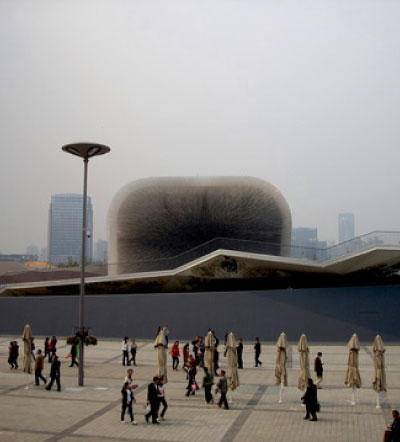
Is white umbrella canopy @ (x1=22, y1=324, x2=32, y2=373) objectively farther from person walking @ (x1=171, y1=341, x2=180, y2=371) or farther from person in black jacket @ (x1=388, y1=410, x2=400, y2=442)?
person in black jacket @ (x1=388, y1=410, x2=400, y2=442)

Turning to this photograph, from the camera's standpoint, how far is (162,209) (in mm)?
35969

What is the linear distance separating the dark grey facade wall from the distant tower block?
13.5ft

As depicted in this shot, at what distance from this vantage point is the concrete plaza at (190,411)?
12.3 m

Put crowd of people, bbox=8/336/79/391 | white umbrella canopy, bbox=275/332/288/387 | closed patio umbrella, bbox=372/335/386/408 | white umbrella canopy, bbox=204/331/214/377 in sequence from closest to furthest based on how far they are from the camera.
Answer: closed patio umbrella, bbox=372/335/386/408 < white umbrella canopy, bbox=275/332/288/387 < crowd of people, bbox=8/336/79/391 < white umbrella canopy, bbox=204/331/214/377

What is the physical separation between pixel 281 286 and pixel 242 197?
6.67 meters

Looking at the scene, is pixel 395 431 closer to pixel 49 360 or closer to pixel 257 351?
pixel 257 351

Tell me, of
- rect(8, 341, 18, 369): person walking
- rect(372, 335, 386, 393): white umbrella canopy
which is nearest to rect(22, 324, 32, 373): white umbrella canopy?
rect(8, 341, 18, 369): person walking

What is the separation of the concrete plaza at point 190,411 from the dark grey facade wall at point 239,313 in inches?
272

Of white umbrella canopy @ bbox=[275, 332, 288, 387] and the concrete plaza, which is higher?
white umbrella canopy @ bbox=[275, 332, 288, 387]

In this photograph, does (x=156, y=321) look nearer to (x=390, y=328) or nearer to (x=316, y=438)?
(x=390, y=328)

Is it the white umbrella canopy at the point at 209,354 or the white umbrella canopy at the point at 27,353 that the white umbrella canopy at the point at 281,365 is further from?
the white umbrella canopy at the point at 27,353

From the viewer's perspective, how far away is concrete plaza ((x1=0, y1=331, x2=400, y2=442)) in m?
12.3

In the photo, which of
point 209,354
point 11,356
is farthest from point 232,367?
point 11,356

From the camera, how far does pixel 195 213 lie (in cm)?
3572
